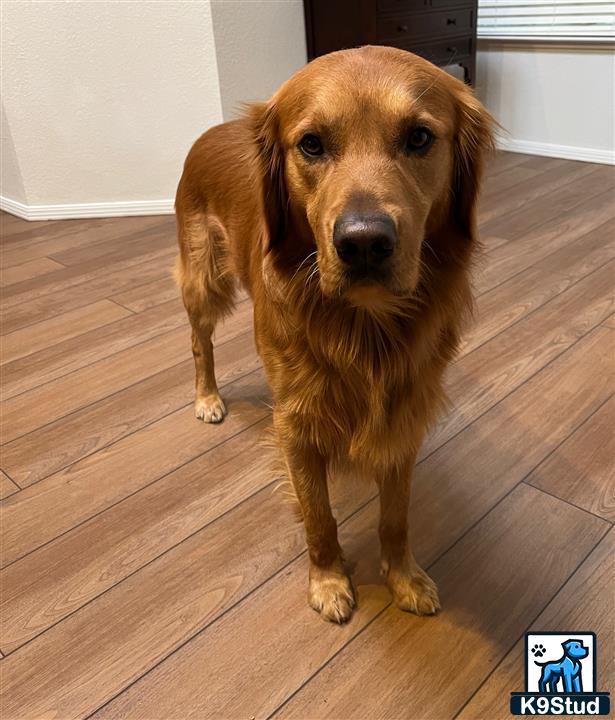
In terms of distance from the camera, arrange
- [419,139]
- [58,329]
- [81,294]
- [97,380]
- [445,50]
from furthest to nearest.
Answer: [445,50], [81,294], [58,329], [97,380], [419,139]

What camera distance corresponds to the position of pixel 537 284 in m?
2.62

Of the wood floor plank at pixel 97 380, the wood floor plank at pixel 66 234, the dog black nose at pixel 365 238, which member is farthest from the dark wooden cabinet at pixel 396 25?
the dog black nose at pixel 365 238

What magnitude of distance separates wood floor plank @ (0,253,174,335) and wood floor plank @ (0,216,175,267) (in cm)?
48

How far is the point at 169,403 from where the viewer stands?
2010mm

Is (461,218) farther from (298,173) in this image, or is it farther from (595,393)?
(595,393)

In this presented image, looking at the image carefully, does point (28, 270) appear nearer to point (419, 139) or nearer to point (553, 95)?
point (419, 139)

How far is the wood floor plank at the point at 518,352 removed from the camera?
75.4 inches

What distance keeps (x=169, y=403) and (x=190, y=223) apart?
584 mm

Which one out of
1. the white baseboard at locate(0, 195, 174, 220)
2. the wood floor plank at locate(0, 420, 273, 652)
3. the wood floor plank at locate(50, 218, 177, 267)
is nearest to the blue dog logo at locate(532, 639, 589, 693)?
the wood floor plank at locate(0, 420, 273, 652)

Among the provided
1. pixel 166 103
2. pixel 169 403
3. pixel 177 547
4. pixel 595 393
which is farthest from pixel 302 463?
pixel 166 103

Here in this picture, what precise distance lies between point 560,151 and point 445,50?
43.0 inches

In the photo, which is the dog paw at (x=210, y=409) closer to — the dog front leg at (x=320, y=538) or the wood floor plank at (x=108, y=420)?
the wood floor plank at (x=108, y=420)

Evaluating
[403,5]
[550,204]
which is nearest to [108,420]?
[550,204]

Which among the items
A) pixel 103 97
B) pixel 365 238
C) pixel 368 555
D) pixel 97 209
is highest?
pixel 365 238
